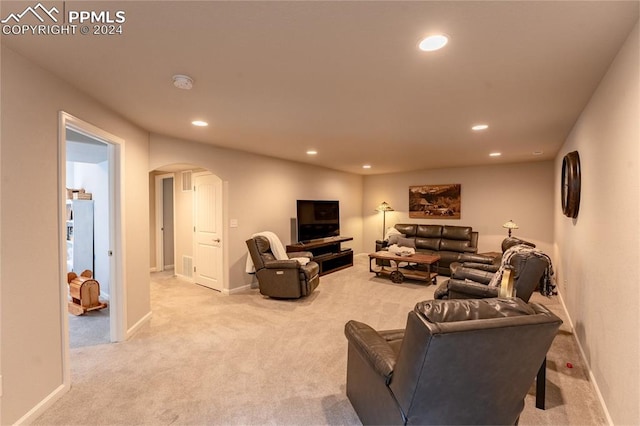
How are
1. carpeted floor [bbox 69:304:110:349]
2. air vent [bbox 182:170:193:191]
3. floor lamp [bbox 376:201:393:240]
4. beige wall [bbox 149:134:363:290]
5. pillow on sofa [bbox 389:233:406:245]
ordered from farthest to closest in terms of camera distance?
floor lamp [bbox 376:201:393:240] < pillow on sofa [bbox 389:233:406:245] < air vent [bbox 182:170:193:191] < beige wall [bbox 149:134:363:290] < carpeted floor [bbox 69:304:110:349]

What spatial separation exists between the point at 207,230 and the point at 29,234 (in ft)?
10.4

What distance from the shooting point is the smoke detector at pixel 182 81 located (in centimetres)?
213

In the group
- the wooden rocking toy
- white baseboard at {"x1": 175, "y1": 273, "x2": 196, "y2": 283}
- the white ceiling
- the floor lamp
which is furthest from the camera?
the floor lamp

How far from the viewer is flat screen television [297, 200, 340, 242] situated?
597 cm

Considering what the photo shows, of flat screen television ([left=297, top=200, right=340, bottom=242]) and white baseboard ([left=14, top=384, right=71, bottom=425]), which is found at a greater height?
flat screen television ([left=297, top=200, right=340, bottom=242])

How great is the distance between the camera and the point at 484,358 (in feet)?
4.14

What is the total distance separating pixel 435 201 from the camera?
726 centimetres

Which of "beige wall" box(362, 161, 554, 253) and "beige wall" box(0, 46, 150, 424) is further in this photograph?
"beige wall" box(362, 161, 554, 253)

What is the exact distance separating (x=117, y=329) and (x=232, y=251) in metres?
1.98

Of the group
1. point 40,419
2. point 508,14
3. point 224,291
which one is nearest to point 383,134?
point 508,14

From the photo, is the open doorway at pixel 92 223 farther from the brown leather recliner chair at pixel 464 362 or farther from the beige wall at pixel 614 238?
the beige wall at pixel 614 238

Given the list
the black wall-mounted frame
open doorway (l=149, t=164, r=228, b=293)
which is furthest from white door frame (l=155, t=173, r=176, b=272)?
the black wall-mounted frame

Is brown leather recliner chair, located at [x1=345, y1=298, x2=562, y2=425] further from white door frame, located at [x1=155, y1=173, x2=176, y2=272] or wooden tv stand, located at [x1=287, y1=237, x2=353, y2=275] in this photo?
white door frame, located at [x1=155, y1=173, x2=176, y2=272]

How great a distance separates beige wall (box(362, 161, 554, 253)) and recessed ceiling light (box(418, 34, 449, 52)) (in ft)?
18.8
